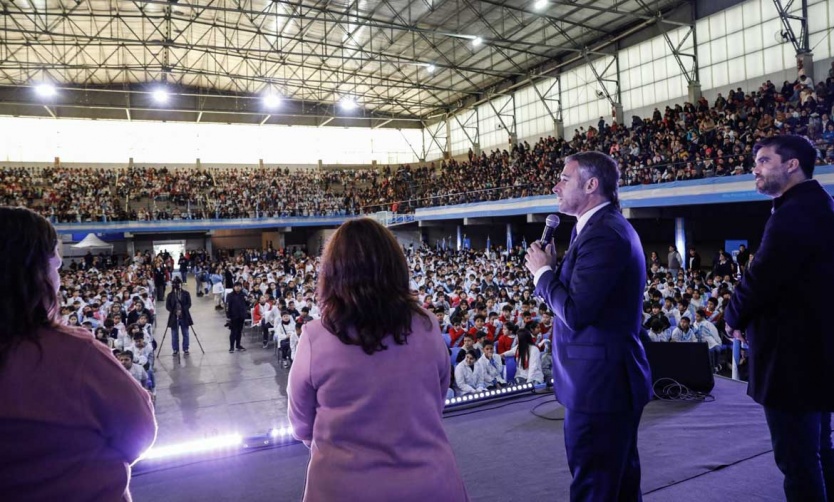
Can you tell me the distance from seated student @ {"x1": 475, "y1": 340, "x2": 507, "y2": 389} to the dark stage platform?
8.11 feet

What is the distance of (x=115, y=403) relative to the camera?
123 cm

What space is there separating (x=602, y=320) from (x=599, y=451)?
462 mm

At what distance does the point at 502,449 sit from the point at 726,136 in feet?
41.6

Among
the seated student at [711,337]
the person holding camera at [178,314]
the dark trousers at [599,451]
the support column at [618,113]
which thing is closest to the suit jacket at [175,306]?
the person holding camera at [178,314]

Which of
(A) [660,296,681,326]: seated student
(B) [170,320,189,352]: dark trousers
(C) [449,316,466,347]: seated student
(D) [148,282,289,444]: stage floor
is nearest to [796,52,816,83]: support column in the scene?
(A) [660,296,681,326]: seated student

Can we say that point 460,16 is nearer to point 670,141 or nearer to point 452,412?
point 670,141

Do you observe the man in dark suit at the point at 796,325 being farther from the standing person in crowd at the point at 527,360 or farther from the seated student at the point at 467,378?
the seated student at the point at 467,378

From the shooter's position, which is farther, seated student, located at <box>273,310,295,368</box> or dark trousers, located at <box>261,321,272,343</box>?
dark trousers, located at <box>261,321,272,343</box>

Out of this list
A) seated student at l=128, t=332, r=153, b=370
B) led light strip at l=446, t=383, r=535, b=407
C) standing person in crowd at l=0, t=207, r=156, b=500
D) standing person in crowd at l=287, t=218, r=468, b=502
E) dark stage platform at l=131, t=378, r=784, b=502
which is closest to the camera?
standing person in crowd at l=0, t=207, r=156, b=500

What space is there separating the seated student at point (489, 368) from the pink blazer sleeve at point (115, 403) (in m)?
5.55

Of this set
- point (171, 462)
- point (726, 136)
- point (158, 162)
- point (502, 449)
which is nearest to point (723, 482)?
point (502, 449)

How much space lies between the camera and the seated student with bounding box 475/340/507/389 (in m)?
6.56

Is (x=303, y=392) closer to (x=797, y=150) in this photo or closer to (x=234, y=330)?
(x=797, y=150)

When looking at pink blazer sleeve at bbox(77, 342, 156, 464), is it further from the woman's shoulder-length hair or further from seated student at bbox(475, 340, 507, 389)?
seated student at bbox(475, 340, 507, 389)
